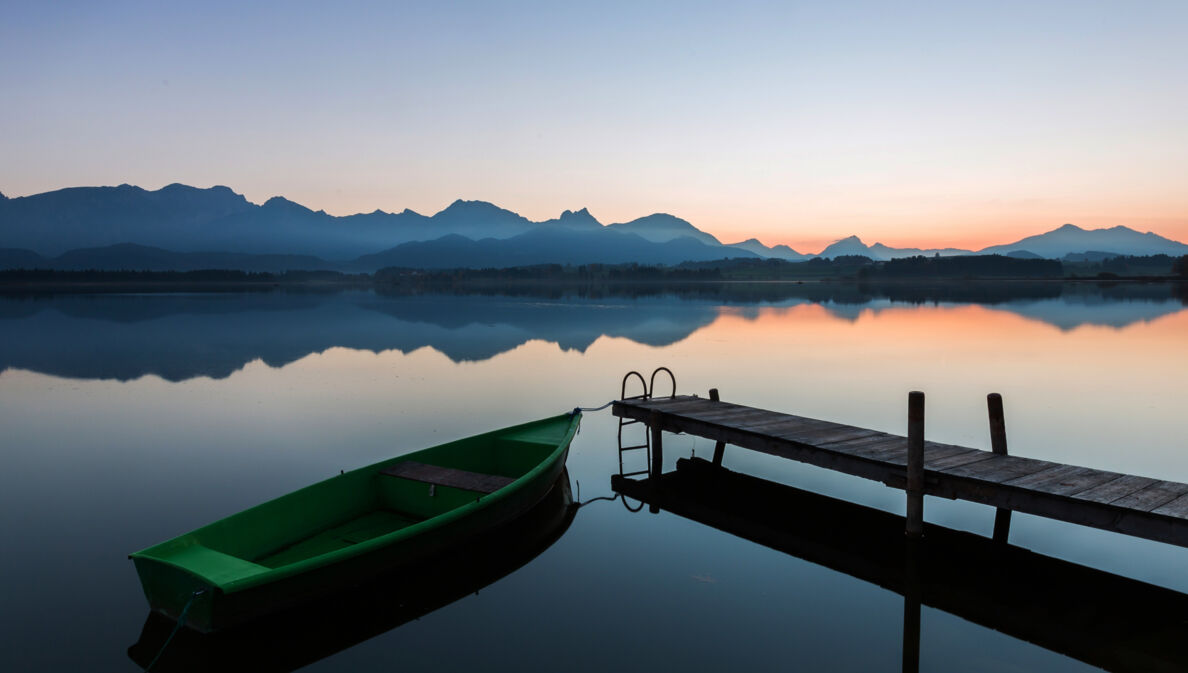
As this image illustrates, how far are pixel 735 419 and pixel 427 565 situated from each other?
6739 mm

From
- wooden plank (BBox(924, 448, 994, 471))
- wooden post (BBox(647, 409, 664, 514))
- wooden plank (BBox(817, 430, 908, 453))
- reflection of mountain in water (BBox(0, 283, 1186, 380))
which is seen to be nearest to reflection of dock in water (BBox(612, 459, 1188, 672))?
wooden post (BBox(647, 409, 664, 514))

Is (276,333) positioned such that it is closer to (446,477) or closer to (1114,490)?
(446,477)

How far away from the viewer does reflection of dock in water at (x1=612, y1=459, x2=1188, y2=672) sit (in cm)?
799

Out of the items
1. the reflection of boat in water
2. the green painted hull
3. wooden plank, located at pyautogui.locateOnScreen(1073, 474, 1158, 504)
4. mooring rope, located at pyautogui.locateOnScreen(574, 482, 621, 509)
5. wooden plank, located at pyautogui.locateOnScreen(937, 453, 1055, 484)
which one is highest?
wooden plank, located at pyautogui.locateOnScreen(1073, 474, 1158, 504)

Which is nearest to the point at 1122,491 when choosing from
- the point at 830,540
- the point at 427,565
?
the point at 830,540

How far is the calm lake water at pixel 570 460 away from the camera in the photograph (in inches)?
317

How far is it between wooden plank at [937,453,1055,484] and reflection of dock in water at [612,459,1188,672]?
1.36 meters

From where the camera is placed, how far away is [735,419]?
1389 cm

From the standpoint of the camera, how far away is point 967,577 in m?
9.70

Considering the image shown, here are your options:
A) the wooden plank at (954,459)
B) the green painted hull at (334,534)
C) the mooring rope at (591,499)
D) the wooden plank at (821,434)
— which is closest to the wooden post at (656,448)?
the mooring rope at (591,499)

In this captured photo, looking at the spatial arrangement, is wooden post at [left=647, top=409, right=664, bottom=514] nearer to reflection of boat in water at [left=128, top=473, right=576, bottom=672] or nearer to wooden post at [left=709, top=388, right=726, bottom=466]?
wooden post at [left=709, top=388, right=726, bottom=466]

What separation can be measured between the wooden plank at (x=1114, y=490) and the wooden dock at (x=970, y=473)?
10 mm

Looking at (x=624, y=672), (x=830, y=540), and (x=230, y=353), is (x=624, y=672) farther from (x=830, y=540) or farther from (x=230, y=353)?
(x=230, y=353)

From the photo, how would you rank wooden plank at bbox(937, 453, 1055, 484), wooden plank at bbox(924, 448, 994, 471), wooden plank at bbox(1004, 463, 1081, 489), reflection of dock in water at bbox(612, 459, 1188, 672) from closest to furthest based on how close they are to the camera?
reflection of dock in water at bbox(612, 459, 1188, 672) < wooden plank at bbox(1004, 463, 1081, 489) < wooden plank at bbox(937, 453, 1055, 484) < wooden plank at bbox(924, 448, 994, 471)
